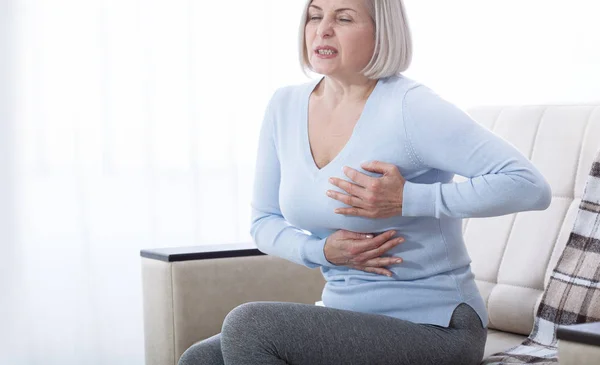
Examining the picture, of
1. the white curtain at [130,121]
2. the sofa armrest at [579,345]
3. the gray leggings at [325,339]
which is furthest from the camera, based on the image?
the white curtain at [130,121]

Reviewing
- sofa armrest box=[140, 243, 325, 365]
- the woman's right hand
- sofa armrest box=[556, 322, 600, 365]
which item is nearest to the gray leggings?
the woman's right hand

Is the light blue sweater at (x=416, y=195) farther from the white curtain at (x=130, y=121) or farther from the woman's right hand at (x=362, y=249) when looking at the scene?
the white curtain at (x=130, y=121)

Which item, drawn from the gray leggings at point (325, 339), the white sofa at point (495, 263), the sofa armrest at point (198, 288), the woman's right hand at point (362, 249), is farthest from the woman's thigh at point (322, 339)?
the sofa armrest at point (198, 288)

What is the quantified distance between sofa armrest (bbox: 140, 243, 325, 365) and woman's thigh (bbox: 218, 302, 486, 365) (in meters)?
0.61

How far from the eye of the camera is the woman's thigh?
4.67ft

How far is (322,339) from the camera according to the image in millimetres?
1434

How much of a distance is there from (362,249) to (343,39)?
408 millimetres

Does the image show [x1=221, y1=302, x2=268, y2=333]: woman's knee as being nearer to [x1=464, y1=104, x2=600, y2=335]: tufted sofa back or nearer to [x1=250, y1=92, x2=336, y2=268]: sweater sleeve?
[x1=250, y1=92, x2=336, y2=268]: sweater sleeve

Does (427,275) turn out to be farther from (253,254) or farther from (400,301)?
(253,254)

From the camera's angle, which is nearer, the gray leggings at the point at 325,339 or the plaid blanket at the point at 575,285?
the gray leggings at the point at 325,339

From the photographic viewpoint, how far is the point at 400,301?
1.58m

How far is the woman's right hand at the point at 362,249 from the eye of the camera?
1.58 m

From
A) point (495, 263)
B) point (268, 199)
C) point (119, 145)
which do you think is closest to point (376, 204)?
point (268, 199)

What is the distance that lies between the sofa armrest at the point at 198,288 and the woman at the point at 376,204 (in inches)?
13.6
